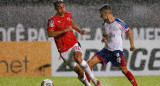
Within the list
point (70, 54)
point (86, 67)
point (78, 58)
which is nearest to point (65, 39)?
point (70, 54)

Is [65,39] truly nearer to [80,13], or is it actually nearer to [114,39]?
[114,39]

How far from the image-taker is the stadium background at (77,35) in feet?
45.5

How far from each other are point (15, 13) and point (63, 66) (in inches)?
85.2

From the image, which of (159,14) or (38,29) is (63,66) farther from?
(159,14)

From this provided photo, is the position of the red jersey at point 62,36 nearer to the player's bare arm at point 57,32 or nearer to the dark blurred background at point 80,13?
the player's bare arm at point 57,32

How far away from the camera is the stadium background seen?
546 inches

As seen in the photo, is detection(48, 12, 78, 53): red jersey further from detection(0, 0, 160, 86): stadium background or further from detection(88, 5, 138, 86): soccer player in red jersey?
detection(0, 0, 160, 86): stadium background

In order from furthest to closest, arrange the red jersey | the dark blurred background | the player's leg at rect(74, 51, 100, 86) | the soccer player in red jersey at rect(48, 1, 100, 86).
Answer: the dark blurred background → the red jersey → the soccer player in red jersey at rect(48, 1, 100, 86) → the player's leg at rect(74, 51, 100, 86)

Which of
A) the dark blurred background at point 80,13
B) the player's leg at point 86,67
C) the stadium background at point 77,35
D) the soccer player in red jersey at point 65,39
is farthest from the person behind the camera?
the dark blurred background at point 80,13

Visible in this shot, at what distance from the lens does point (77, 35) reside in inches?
555

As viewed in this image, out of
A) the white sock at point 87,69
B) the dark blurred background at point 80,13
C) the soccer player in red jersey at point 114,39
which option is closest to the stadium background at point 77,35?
the dark blurred background at point 80,13

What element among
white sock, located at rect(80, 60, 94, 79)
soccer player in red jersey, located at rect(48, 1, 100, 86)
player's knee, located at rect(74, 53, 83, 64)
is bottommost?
white sock, located at rect(80, 60, 94, 79)


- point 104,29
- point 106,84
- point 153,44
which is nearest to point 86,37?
point 153,44

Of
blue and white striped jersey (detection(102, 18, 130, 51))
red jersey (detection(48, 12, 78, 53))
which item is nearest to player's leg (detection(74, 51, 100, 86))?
red jersey (detection(48, 12, 78, 53))
